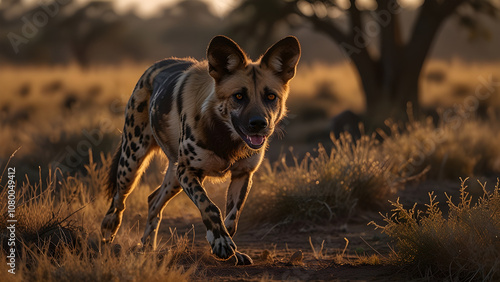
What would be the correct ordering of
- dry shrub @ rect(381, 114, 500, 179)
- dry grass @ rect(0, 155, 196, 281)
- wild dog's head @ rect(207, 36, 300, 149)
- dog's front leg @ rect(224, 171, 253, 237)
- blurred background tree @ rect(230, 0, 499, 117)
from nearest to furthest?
1. dry grass @ rect(0, 155, 196, 281)
2. wild dog's head @ rect(207, 36, 300, 149)
3. dog's front leg @ rect(224, 171, 253, 237)
4. dry shrub @ rect(381, 114, 500, 179)
5. blurred background tree @ rect(230, 0, 499, 117)

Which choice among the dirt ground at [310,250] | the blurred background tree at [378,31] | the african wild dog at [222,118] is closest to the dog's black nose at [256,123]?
the african wild dog at [222,118]

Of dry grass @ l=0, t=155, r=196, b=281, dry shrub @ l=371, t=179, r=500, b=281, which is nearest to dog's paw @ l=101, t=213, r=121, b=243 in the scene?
dry grass @ l=0, t=155, r=196, b=281

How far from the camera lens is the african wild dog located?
5176 millimetres

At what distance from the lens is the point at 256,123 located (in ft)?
16.6

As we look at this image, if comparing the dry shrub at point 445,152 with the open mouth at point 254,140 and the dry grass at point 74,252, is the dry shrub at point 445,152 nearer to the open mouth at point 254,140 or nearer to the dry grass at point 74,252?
the open mouth at point 254,140

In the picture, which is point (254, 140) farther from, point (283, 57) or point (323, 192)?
point (323, 192)

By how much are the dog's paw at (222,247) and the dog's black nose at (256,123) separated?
0.82 metres

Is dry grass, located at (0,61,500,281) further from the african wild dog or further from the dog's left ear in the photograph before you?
the dog's left ear

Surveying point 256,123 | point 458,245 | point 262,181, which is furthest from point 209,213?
point 262,181

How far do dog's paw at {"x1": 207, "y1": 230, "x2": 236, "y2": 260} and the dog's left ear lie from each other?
1.42m

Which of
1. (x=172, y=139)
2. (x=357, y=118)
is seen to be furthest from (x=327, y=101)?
(x=172, y=139)

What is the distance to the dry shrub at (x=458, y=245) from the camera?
15.8 ft

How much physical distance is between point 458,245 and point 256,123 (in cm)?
171

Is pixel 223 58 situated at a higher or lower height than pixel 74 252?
higher
